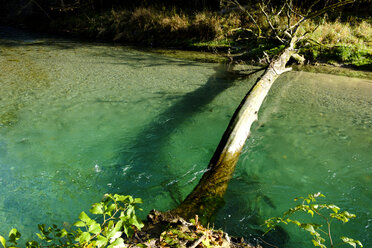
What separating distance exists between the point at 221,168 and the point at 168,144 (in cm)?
119

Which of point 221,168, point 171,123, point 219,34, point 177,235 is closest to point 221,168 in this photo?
point 221,168

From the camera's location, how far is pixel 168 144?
12.7ft

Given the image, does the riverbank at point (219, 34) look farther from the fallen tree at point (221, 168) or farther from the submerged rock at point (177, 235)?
the submerged rock at point (177, 235)

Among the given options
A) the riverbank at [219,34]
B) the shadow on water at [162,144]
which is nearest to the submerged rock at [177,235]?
the shadow on water at [162,144]

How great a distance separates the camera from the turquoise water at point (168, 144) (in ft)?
8.70

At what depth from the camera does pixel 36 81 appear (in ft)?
21.2

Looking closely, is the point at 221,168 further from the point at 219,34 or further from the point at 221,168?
the point at 219,34

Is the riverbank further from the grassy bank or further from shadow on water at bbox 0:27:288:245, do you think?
shadow on water at bbox 0:27:288:245

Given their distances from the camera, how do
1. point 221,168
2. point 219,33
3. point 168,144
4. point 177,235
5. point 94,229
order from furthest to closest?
point 219,33
point 168,144
point 221,168
point 177,235
point 94,229

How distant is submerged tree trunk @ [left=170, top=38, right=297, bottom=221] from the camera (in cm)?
232

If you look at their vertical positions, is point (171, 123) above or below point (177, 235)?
below

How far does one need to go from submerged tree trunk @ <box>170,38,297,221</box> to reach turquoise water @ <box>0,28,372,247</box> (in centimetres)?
16

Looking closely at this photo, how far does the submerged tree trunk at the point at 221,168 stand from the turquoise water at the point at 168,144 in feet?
0.53

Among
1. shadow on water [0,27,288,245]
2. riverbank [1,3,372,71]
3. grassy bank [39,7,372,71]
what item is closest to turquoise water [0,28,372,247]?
shadow on water [0,27,288,245]
